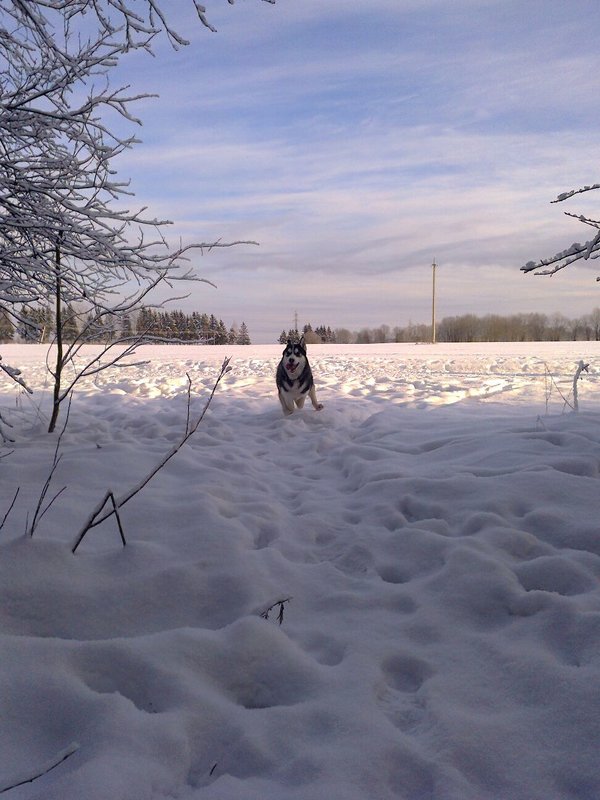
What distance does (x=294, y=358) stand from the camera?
26.1ft

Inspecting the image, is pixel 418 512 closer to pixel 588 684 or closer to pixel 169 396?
pixel 588 684

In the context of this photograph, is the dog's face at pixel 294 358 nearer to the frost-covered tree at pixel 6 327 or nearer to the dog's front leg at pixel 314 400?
the dog's front leg at pixel 314 400

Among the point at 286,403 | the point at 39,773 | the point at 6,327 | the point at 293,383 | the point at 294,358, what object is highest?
the point at 6,327

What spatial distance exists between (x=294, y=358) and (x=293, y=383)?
0.43 metres

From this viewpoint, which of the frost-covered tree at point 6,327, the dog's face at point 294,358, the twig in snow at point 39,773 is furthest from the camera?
the dog's face at point 294,358

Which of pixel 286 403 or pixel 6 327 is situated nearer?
pixel 6 327

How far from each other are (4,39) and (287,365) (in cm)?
492

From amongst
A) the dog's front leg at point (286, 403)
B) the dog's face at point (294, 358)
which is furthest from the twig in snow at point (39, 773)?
the dog's face at point (294, 358)

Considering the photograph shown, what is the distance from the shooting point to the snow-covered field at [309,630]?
1425 mm

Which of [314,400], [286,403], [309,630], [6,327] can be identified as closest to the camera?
[309,630]

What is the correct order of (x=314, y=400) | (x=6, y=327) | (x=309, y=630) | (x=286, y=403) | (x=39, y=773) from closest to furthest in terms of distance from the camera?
1. (x=39, y=773)
2. (x=309, y=630)
3. (x=6, y=327)
4. (x=286, y=403)
5. (x=314, y=400)

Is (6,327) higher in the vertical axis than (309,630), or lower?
higher

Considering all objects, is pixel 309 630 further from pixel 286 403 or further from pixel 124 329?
pixel 286 403

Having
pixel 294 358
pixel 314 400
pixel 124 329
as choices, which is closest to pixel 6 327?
pixel 124 329
